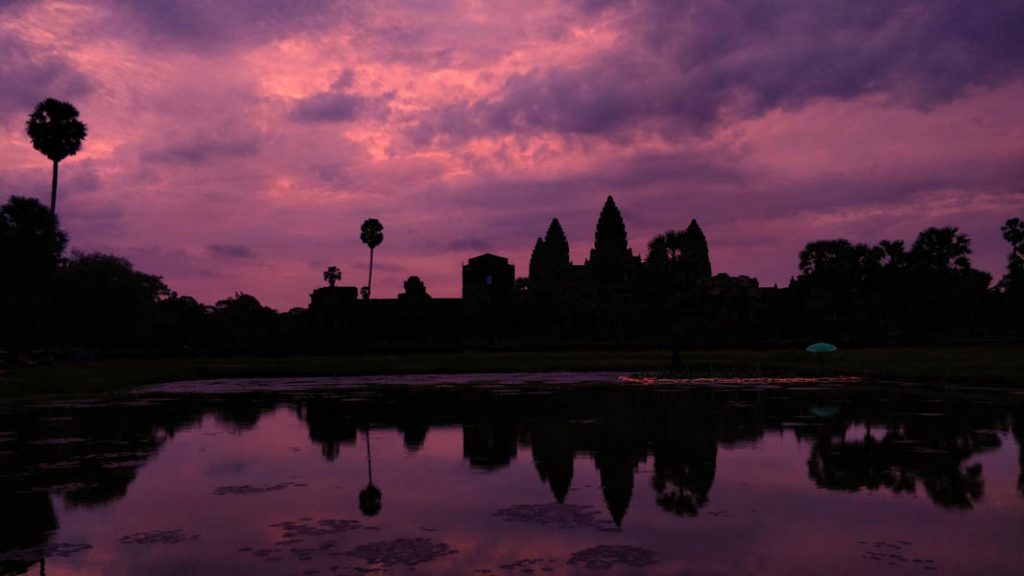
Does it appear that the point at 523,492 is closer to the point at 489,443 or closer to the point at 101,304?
the point at 489,443

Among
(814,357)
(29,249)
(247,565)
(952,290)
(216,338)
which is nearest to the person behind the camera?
(247,565)

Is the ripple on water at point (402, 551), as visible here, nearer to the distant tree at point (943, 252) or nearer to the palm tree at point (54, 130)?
the palm tree at point (54, 130)

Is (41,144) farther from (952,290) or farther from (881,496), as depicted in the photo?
(952,290)

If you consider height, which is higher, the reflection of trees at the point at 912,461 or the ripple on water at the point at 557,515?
the reflection of trees at the point at 912,461

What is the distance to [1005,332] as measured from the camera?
275 feet

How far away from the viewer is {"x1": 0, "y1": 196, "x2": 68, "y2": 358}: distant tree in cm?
5744

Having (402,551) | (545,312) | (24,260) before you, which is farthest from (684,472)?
(545,312)

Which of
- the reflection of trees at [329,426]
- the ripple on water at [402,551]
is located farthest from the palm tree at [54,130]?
the ripple on water at [402,551]

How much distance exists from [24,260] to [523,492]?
2166 inches

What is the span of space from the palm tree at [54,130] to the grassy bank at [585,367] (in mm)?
19652

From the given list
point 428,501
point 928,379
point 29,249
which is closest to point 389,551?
point 428,501

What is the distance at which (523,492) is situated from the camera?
14.3 metres

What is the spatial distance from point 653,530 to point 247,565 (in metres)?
5.21

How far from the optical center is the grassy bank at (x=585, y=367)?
40959 millimetres
